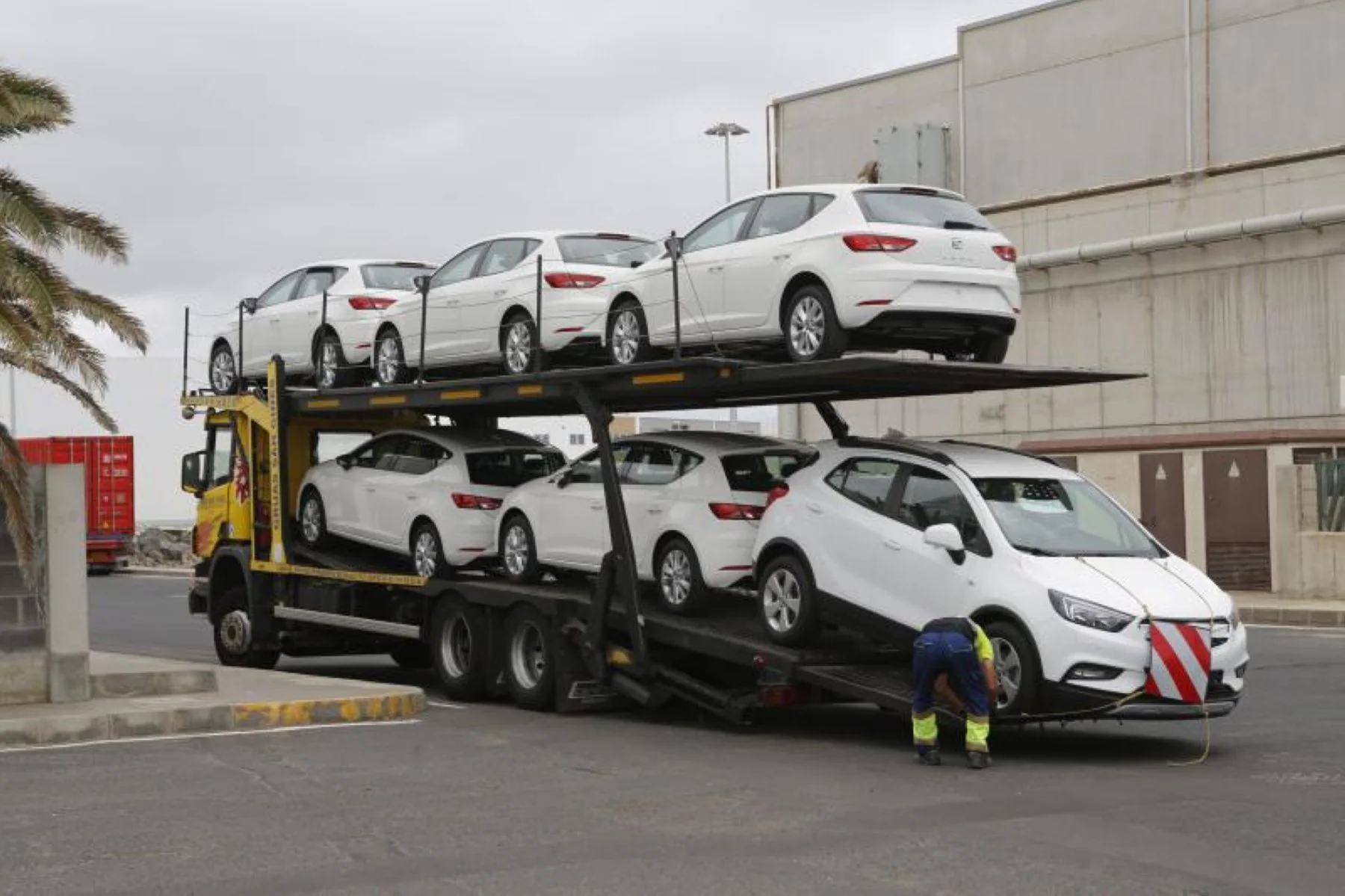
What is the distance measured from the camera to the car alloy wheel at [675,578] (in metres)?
14.0

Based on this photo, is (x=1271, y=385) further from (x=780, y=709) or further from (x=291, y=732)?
(x=291, y=732)

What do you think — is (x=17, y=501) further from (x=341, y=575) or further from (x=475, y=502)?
(x=341, y=575)

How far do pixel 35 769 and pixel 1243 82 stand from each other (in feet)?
91.8

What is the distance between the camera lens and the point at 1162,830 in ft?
30.3

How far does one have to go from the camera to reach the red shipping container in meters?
44.6

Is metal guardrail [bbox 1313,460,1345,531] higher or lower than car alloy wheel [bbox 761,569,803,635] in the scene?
higher

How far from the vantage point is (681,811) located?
993 cm

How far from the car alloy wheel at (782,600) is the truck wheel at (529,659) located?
94.9 inches

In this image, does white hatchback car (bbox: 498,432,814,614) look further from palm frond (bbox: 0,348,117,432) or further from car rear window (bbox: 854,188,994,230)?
palm frond (bbox: 0,348,117,432)

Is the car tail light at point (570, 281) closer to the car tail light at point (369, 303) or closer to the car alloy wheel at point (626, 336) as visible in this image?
the car alloy wheel at point (626, 336)

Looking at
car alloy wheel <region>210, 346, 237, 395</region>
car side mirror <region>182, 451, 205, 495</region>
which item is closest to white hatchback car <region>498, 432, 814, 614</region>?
car side mirror <region>182, 451, 205, 495</region>

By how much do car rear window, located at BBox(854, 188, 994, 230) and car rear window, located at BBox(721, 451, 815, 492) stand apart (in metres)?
1.91

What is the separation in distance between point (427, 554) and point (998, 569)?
262 inches

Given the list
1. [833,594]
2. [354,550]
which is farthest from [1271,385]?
[833,594]
